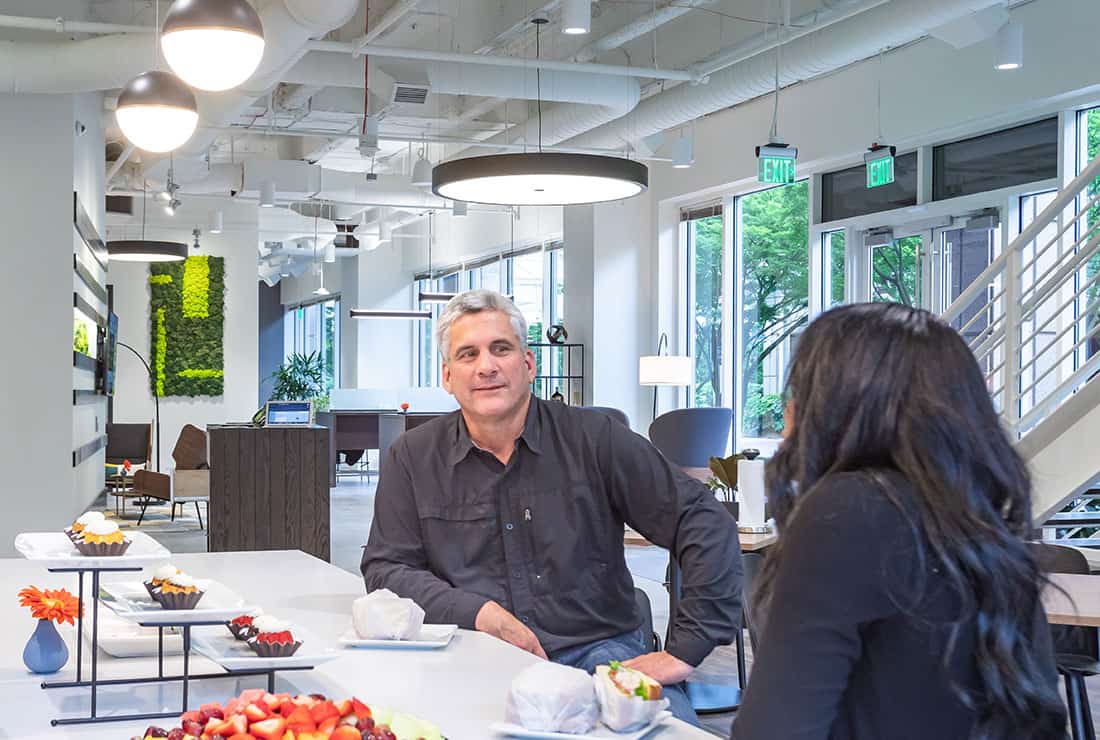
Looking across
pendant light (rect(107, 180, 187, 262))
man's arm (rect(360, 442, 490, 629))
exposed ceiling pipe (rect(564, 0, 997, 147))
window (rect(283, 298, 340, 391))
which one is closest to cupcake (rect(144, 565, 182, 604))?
man's arm (rect(360, 442, 490, 629))

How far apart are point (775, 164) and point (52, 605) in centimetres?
728

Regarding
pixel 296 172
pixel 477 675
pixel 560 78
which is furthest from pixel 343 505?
pixel 477 675

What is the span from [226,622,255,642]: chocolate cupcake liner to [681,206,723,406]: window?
11938 mm

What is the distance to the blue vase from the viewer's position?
2012 millimetres

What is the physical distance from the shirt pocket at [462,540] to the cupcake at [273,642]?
82 cm

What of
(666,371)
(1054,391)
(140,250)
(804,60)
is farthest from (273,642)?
(140,250)

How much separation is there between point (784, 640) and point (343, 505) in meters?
13.0

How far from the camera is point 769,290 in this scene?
12.9 metres

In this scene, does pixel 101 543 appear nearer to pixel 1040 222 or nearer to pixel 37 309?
pixel 1040 222

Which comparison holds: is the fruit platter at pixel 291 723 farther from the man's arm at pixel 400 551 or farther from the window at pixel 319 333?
the window at pixel 319 333

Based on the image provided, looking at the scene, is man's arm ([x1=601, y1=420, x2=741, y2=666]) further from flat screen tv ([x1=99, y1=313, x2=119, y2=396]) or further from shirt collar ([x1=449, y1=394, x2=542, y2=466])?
flat screen tv ([x1=99, y1=313, x2=119, y2=396])

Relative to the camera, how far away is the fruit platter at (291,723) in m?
1.28

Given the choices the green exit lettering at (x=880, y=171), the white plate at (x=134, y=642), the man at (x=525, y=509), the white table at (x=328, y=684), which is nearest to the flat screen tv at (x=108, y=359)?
the green exit lettering at (x=880, y=171)

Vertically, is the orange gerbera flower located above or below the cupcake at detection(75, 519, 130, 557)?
below
